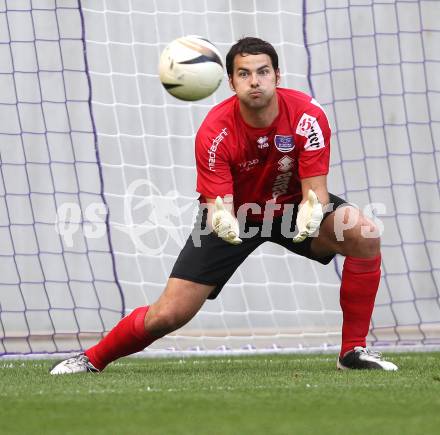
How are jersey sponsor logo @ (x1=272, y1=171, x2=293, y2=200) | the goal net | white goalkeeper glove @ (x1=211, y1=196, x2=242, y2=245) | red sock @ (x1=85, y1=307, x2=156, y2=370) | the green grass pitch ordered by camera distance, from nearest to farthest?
the green grass pitch
white goalkeeper glove @ (x1=211, y1=196, x2=242, y2=245)
jersey sponsor logo @ (x1=272, y1=171, x2=293, y2=200)
red sock @ (x1=85, y1=307, x2=156, y2=370)
the goal net

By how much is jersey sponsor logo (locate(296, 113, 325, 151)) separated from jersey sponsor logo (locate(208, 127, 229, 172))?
330 millimetres

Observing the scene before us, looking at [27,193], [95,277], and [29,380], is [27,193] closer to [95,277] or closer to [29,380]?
[95,277]

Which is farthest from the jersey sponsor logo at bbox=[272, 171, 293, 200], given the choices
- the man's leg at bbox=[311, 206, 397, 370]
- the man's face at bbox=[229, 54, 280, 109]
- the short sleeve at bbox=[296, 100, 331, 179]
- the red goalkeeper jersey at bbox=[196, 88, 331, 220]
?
the man's face at bbox=[229, 54, 280, 109]

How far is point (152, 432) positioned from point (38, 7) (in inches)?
178

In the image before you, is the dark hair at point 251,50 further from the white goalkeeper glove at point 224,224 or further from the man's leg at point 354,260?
the man's leg at point 354,260

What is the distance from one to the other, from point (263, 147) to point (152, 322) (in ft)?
3.17

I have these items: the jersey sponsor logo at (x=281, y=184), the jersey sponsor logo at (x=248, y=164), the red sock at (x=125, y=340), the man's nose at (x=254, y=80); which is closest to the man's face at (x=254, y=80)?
the man's nose at (x=254, y=80)

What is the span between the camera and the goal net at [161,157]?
7.46 m

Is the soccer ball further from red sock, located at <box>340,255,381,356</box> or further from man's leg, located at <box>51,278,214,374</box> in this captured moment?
red sock, located at <box>340,255,381,356</box>

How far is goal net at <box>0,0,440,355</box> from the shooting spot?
7.46 metres

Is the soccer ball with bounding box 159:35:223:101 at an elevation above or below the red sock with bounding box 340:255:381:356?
above

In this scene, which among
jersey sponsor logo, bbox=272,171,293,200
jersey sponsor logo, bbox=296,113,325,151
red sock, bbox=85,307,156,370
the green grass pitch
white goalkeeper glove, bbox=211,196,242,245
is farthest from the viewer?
red sock, bbox=85,307,156,370

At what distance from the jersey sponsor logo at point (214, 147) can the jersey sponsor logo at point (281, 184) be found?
32cm

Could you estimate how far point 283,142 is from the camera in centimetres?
504
